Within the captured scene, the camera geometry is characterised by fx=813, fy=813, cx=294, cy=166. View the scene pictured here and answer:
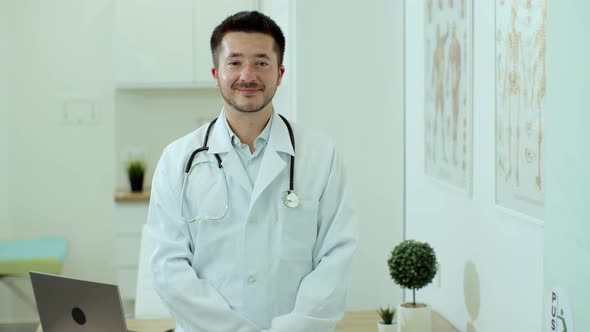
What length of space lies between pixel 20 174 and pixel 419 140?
3.07 metres

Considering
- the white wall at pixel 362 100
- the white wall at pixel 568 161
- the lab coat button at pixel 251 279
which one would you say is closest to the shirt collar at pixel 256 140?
the lab coat button at pixel 251 279

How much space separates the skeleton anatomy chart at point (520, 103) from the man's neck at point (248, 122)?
0.62m

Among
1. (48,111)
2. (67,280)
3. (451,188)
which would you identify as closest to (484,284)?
(451,188)

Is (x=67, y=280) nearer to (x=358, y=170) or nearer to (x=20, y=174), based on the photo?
(x=358, y=170)

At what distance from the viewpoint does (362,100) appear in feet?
11.6

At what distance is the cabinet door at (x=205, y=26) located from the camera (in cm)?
496

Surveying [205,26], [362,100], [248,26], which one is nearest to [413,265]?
[248,26]

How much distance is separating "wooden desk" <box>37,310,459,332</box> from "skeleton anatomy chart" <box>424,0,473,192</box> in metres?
0.45

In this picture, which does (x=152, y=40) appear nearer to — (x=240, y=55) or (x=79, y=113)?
(x=79, y=113)

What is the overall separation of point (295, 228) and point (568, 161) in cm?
93

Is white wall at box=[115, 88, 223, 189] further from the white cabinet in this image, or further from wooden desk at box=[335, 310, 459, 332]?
wooden desk at box=[335, 310, 459, 332]

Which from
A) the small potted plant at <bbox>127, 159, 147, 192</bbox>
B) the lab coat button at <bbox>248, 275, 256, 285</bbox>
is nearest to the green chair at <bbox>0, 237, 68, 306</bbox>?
the small potted plant at <bbox>127, 159, 147, 192</bbox>

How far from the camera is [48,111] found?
203 inches

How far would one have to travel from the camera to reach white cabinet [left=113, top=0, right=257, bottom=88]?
16.1 feet
